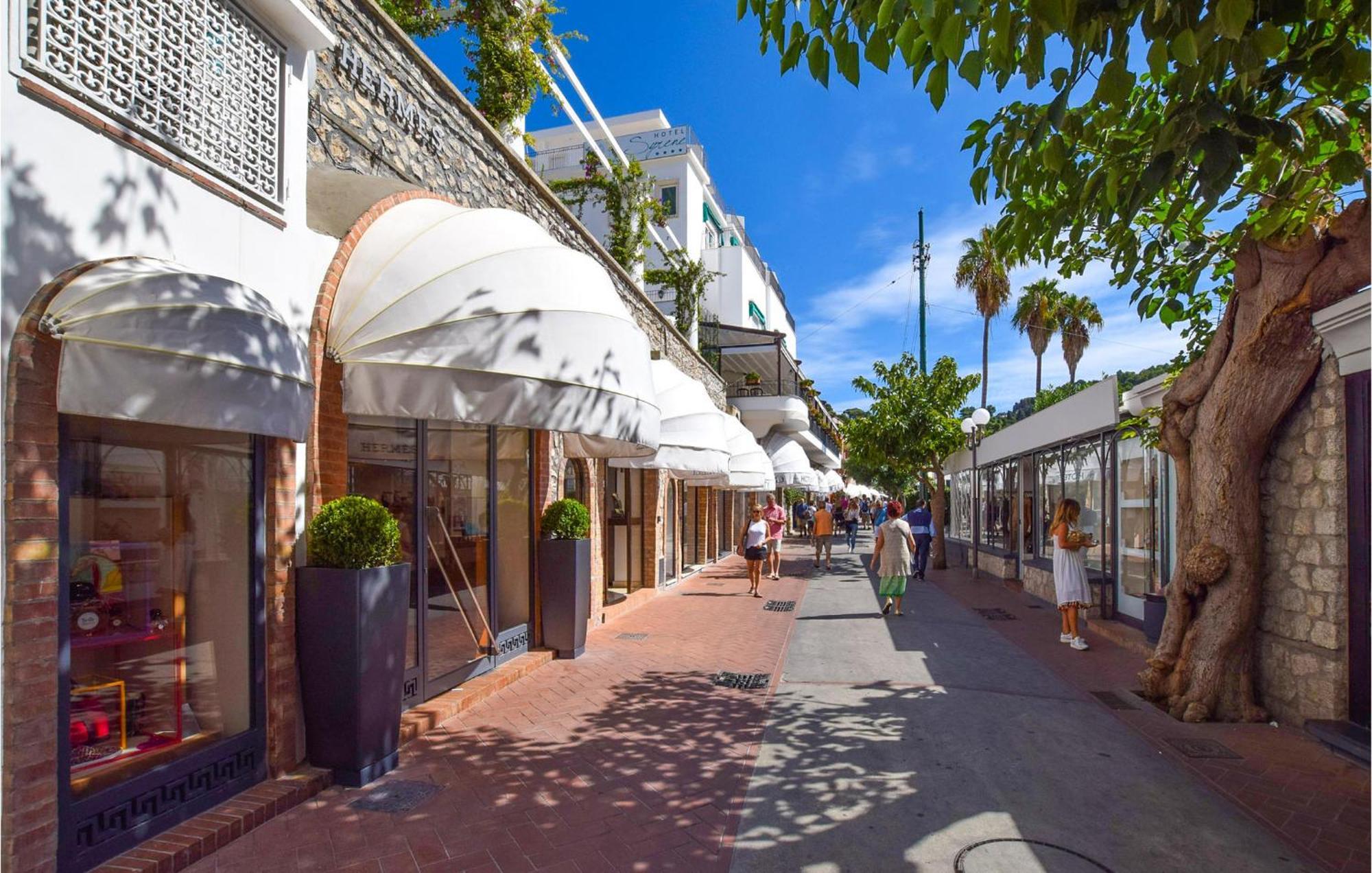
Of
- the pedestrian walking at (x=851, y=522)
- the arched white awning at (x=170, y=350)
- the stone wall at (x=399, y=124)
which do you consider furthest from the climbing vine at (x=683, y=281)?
the arched white awning at (x=170, y=350)

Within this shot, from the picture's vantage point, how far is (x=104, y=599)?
4.09 metres

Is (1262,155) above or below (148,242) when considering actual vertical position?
above

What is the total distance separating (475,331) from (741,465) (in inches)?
449

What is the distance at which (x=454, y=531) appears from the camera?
23.9 ft

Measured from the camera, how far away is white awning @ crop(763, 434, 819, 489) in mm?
24688

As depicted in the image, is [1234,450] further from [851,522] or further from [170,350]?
[851,522]

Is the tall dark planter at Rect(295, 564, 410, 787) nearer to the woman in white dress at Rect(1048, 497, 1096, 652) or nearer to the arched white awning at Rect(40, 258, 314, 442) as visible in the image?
the arched white awning at Rect(40, 258, 314, 442)

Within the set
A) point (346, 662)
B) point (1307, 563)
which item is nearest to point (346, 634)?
point (346, 662)

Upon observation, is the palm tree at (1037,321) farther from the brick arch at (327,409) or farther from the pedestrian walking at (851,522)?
the brick arch at (327,409)

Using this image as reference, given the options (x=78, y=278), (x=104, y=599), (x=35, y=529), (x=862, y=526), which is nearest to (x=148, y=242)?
(x=78, y=278)

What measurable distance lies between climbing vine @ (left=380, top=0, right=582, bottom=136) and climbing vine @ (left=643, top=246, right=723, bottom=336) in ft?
30.8

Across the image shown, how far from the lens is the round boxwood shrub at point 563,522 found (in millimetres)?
8562

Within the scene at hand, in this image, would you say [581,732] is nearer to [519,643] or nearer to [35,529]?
[519,643]

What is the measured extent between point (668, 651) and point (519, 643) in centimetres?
191
